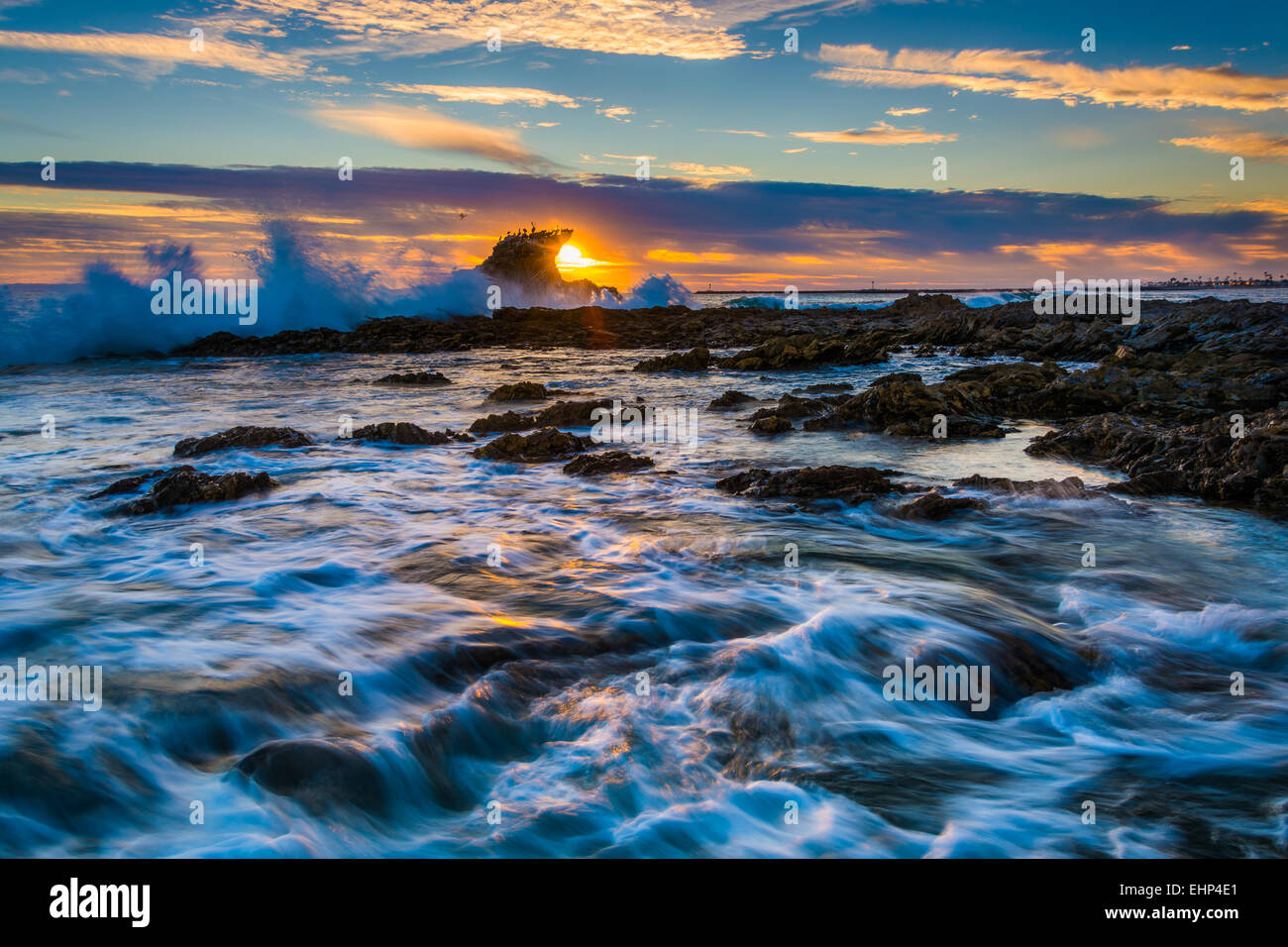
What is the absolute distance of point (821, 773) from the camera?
362 cm

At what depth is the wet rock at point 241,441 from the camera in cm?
1081

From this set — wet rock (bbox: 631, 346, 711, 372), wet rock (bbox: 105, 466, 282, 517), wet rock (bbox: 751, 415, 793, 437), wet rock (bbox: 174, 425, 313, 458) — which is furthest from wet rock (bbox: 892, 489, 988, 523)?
wet rock (bbox: 631, 346, 711, 372)

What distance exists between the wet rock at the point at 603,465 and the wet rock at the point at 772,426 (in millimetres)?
2946

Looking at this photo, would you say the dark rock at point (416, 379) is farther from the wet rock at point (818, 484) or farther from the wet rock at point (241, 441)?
the wet rock at point (818, 484)

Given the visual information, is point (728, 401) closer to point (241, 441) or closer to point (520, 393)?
point (520, 393)

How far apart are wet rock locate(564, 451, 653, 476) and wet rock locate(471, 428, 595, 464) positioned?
793 mm

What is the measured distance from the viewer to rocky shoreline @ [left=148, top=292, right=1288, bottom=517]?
8141 millimetres

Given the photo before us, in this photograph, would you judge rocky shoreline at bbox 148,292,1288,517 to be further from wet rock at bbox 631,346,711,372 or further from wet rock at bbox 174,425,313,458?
wet rock at bbox 174,425,313,458

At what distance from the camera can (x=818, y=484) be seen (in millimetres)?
8273

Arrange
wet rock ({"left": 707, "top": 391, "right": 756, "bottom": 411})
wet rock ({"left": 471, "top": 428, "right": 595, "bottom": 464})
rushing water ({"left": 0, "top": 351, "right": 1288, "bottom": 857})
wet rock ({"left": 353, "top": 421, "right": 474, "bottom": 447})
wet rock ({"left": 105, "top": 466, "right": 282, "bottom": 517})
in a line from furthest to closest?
wet rock ({"left": 707, "top": 391, "right": 756, "bottom": 411}) < wet rock ({"left": 353, "top": 421, "right": 474, "bottom": 447}) < wet rock ({"left": 471, "top": 428, "right": 595, "bottom": 464}) < wet rock ({"left": 105, "top": 466, "right": 282, "bottom": 517}) < rushing water ({"left": 0, "top": 351, "right": 1288, "bottom": 857})

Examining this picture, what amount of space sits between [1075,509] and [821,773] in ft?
17.7
